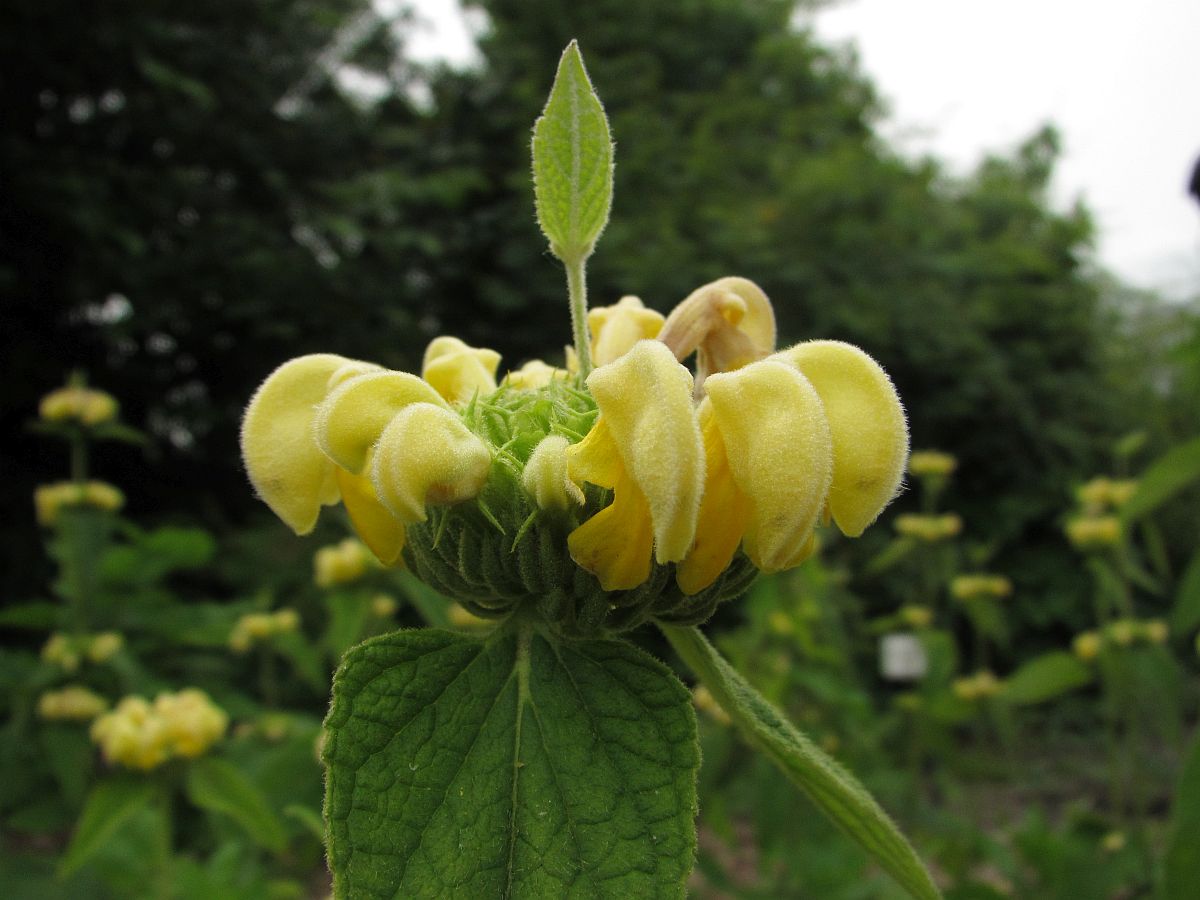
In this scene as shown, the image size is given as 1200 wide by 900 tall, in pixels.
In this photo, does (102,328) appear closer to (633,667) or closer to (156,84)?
(156,84)

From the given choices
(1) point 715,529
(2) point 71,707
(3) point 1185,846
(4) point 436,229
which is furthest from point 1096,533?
(4) point 436,229

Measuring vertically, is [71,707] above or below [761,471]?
above

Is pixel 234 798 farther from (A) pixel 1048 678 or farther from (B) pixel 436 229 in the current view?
(B) pixel 436 229

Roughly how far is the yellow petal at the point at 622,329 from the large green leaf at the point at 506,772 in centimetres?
23

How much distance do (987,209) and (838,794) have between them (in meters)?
7.72

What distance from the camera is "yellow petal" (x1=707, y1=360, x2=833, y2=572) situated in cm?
46

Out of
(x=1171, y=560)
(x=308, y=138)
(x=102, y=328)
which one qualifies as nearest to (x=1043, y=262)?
(x=1171, y=560)

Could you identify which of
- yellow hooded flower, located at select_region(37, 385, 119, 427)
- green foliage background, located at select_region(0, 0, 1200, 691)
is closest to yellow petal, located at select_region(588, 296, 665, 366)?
yellow hooded flower, located at select_region(37, 385, 119, 427)

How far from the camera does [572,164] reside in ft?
1.86

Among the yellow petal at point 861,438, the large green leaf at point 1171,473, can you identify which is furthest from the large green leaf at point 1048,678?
the yellow petal at point 861,438

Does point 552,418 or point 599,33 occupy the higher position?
point 599,33

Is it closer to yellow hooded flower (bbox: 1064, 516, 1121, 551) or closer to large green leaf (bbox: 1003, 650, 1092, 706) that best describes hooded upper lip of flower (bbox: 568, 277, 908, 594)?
large green leaf (bbox: 1003, 650, 1092, 706)

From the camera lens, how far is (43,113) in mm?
4402

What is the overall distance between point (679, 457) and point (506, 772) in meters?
0.19
